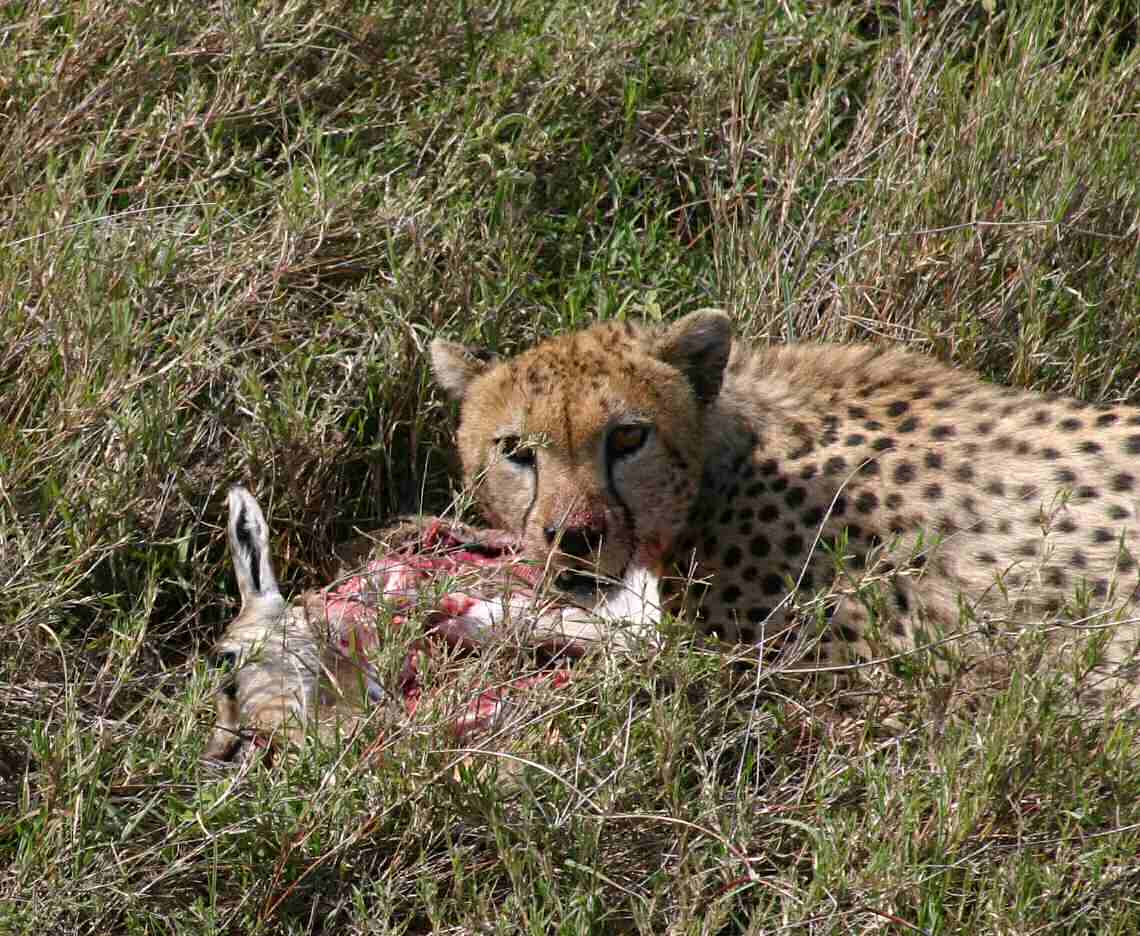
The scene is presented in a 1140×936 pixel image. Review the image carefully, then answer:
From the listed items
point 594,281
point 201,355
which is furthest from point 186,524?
point 594,281

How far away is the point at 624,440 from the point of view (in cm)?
372

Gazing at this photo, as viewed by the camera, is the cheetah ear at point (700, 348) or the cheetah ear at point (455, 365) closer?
the cheetah ear at point (700, 348)

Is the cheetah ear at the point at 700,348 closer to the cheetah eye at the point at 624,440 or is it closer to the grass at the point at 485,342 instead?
the cheetah eye at the point at 624,440

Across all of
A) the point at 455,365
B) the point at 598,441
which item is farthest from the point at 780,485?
the point at 455,365

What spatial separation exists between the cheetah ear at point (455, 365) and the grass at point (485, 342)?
0.35 metres

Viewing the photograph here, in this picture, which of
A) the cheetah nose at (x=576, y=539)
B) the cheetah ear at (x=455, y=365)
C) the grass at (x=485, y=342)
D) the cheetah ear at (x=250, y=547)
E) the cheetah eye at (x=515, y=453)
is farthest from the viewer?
the cheetah ear at (x=455, y=365)

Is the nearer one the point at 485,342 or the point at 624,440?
the point at 624,440

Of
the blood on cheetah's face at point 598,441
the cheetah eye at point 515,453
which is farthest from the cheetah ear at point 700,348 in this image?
the cheetah eye at point 515,453

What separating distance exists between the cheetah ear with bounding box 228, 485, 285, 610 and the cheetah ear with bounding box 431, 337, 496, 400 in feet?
1.76

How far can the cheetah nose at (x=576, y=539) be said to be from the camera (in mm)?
3621

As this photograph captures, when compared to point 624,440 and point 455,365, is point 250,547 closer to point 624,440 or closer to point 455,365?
point 455,365

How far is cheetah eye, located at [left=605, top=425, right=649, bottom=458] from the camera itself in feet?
12.2

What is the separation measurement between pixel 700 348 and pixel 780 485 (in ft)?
1.17

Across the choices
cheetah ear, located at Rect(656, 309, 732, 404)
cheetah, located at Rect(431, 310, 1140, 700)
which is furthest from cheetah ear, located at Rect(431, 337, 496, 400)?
cheetah ear, located at Rect(656, 309, 732, 404)
